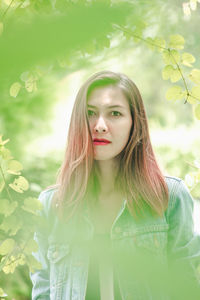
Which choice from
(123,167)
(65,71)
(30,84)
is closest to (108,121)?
(123,167)

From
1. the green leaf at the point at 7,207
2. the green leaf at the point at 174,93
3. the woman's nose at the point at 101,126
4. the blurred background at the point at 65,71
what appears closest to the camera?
the blurred background at the point at 65,71

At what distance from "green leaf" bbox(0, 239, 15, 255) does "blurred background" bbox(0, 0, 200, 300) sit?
0.12m

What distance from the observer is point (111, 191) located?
2.99 ft

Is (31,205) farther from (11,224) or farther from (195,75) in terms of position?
(195,75)

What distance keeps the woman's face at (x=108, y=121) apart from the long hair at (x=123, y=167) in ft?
0.07

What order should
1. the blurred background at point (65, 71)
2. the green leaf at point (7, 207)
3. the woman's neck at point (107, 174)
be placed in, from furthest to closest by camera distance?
the woman's neck at point (107, 174) → the green leaf at point (7, 207) → the blurred background at point (65, 71)

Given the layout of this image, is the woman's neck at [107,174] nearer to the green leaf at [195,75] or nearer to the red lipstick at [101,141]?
the red lipstick at [101,141]

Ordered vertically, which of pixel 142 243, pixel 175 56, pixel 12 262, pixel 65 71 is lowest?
pixel 12 262

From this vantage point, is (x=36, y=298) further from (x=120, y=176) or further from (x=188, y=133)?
(x=188, y=133)

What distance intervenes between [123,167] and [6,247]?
0.50 meters

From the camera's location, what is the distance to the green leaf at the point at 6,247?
0.41 metres

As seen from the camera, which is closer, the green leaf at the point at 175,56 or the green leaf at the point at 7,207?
the green leaf at the point at 7,207

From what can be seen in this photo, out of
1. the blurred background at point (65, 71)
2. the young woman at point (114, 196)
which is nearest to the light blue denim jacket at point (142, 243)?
the young woman at point (114, 196)

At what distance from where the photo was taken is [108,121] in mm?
782
